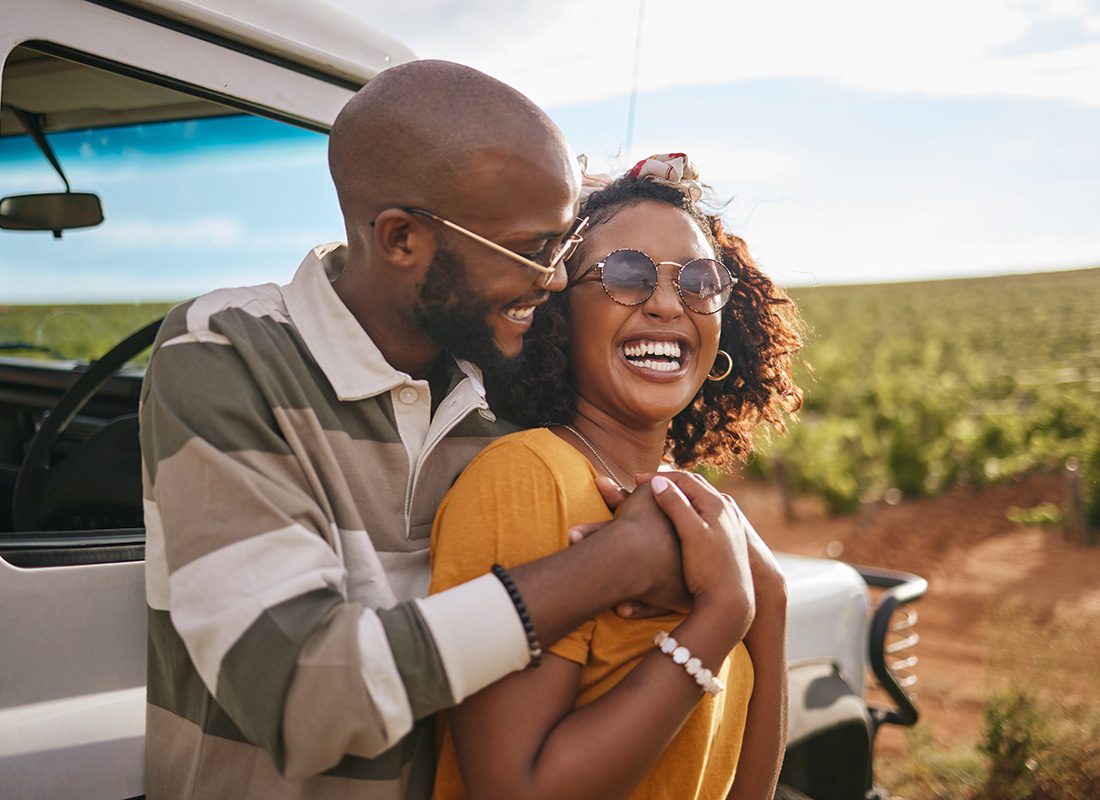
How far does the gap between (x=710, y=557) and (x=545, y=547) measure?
27 cm

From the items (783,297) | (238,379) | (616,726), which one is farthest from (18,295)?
(616,726)

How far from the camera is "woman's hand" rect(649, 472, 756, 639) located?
1589 millimetres

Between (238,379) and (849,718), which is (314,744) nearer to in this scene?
(238,379)

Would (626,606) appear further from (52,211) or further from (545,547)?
(52,211)

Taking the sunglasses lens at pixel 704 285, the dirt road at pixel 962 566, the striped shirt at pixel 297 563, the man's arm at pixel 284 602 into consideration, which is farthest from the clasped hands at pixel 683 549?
the dirt road at pixel 962 566

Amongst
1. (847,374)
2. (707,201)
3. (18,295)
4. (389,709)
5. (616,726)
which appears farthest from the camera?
(847,374)

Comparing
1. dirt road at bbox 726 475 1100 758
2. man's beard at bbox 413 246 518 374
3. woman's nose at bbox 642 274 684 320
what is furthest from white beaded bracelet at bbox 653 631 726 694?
dirt road at bbox 726 475 1100 758

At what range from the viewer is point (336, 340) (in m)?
1.66

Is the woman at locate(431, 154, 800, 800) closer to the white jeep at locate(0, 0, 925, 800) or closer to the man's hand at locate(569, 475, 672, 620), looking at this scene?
the man's hand at locate(569, 475, 672, 620)

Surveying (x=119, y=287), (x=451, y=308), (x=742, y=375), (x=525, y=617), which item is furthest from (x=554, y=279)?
(x=119, y=287)

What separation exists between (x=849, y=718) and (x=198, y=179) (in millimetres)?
2335

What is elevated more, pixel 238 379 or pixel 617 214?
pixel 617 214

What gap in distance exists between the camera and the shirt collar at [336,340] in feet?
5.34

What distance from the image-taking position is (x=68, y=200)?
2609mm
